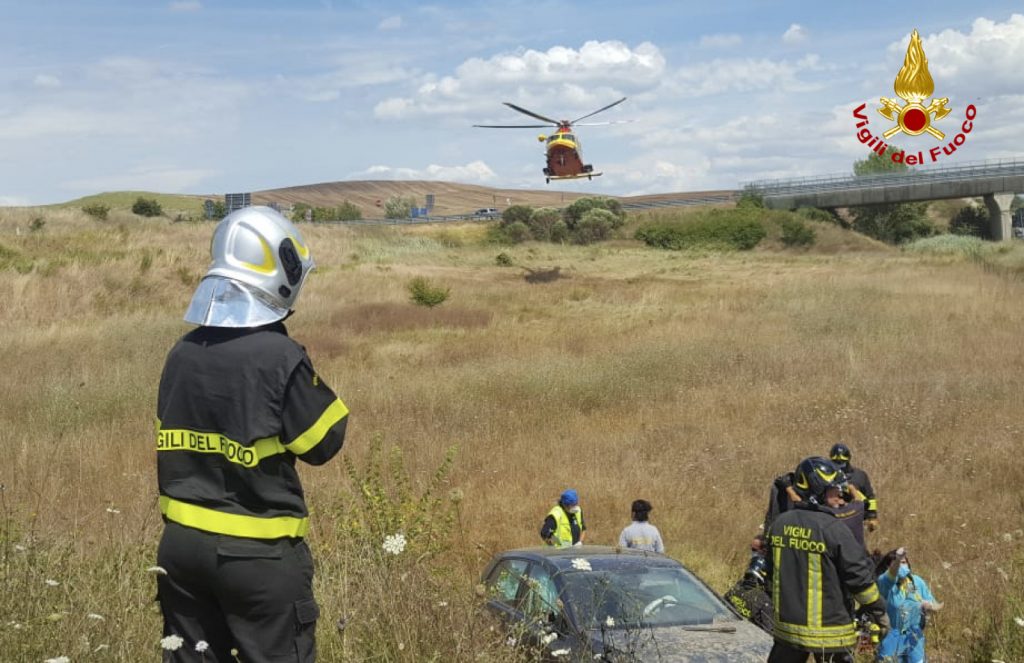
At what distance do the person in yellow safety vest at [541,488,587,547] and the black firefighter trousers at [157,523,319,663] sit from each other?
235 inches

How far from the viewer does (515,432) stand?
1546 centimetres

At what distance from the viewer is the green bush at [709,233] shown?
6544 centimetres

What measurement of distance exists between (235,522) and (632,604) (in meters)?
2.72

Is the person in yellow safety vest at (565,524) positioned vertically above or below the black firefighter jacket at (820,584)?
below

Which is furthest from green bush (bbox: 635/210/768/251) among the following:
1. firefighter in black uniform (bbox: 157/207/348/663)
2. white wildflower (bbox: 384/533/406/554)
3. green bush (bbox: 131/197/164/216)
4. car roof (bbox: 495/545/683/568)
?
firefighter in black uniform (bbox: 157/207/348/663)

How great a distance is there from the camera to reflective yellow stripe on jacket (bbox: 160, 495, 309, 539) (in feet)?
9.78

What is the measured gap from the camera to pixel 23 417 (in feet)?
51.3

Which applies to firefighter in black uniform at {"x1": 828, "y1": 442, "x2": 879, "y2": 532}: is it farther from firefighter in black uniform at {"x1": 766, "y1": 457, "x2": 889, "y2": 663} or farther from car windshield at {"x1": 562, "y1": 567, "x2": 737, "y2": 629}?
firefighter in black uniform at {"x1": 766, "y1": 457, "x2": 889, "y2": 663}

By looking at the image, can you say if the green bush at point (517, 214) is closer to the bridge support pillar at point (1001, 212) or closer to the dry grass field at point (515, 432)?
the bridge support pillar at point (1001, 212)

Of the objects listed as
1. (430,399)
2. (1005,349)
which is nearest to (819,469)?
(430,399)

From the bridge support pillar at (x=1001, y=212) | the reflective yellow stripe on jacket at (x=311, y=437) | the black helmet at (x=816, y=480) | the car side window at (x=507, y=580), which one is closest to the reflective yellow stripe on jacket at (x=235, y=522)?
the reflective yellow stripe on jacket at (x=311, y=437)

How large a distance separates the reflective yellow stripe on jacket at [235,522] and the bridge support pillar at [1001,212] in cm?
7173

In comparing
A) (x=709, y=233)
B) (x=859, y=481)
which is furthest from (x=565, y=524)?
(x=709, y=233)

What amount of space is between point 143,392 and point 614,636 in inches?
525
